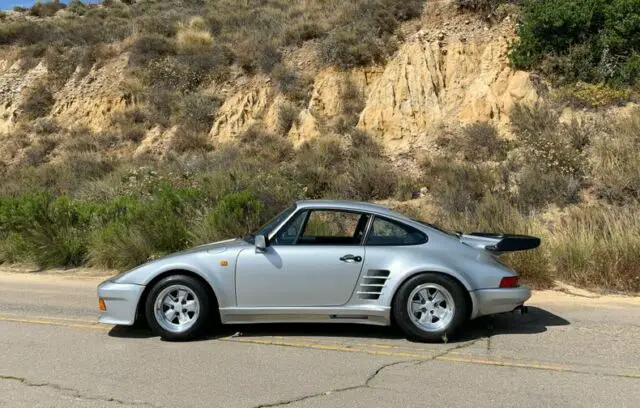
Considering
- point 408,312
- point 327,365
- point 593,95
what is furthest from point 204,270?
point 593,95

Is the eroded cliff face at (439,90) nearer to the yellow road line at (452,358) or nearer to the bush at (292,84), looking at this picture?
the bush at (292,84)

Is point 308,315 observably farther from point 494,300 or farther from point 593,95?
point 593,95

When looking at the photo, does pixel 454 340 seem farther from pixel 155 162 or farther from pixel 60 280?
pixel 155 162

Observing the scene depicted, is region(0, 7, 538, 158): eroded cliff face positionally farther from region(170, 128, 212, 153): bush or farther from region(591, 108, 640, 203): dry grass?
region(591, 108, 640, 203): dry grass

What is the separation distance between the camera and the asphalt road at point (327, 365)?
15.6 ft

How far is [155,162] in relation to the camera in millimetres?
21922

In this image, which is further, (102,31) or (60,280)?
(102,31)

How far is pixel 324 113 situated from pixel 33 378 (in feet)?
59.6

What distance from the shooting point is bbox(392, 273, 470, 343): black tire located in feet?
19.9

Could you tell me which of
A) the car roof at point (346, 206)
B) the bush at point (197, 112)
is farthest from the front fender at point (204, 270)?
the bush at point (197, 112)

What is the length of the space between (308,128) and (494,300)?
52.8ft

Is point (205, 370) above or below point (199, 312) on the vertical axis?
below

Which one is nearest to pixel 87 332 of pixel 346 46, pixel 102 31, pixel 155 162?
pixel 155 162

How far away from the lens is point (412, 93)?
69.7 ft
